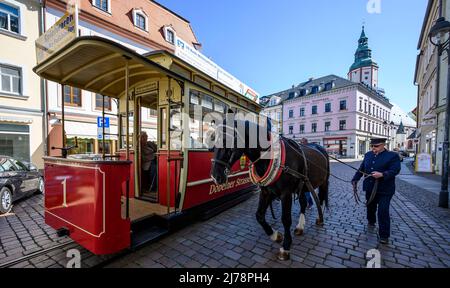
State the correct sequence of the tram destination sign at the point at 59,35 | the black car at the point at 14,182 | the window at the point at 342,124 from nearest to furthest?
the tram destination sign at the point at 59,35, the black car at the point at 14,182, the window at the point at 342,124

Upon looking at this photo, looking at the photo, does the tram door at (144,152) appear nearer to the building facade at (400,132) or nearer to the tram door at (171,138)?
the tram door at (171,138)

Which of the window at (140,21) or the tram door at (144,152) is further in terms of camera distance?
the window at (140,21)

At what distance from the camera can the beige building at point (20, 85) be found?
1048cm

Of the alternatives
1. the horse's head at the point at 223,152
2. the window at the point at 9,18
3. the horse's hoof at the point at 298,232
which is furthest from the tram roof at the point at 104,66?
the window at the point at 9,18

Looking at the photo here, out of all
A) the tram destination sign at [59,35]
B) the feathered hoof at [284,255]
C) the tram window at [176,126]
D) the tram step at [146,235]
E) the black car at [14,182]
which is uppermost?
the tram destination sign at [59,35]

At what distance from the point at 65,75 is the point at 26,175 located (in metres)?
4.58

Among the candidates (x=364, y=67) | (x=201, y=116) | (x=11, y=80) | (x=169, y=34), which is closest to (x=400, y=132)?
(x=364, y=67)

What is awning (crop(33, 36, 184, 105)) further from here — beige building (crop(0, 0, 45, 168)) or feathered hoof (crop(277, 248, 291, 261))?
beige building (crop(0, 0, 45, 168))

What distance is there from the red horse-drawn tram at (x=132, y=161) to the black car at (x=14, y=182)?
113 inches

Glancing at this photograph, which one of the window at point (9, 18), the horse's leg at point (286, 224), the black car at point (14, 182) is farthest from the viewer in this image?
the window at point (9, 18)

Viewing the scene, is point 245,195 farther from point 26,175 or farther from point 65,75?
Result: point 26,175

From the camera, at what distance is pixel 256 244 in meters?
3.56

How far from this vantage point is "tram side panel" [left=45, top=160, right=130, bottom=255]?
8.64ft
